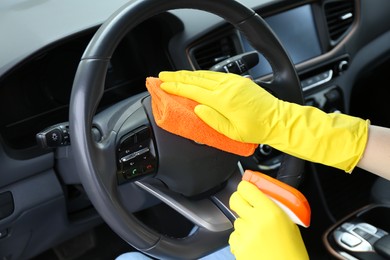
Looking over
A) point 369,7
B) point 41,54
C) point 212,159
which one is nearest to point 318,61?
point 369,7

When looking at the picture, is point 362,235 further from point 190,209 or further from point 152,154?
point 152,154

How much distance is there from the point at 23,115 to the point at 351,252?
0.91m

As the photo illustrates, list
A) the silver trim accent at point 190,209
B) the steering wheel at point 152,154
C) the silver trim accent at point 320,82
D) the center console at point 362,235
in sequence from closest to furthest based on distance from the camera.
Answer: the steering wheel at point 152,154
the silver trim accent at point 190,209
the center console at point 362,235
the silver trim accent at point 320,82

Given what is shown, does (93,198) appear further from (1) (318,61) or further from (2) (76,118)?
(1) (318,61)

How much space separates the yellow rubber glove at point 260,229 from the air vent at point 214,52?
1.99 ft

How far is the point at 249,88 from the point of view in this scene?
887 millimetres

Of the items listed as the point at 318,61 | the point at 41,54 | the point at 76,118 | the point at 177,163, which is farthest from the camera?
the point at 318,61

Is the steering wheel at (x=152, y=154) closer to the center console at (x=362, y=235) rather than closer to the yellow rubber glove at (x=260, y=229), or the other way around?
the yellow rubber glove at (x=260, y=229)

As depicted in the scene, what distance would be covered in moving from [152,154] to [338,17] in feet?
3.18

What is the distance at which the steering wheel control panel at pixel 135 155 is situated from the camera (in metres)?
0.92

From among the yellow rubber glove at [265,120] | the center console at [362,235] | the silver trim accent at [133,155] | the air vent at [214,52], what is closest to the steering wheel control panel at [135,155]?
the silver trim accent at [133,155]

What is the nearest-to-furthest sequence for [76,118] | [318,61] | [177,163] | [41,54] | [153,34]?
1. [76,118]
2. [177,163]
3. [41,54]
4. [153,34]
5. [318,61]

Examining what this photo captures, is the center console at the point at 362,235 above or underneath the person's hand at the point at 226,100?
underneath

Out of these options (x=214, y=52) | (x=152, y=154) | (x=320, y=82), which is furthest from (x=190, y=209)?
(x=320, y=82)
